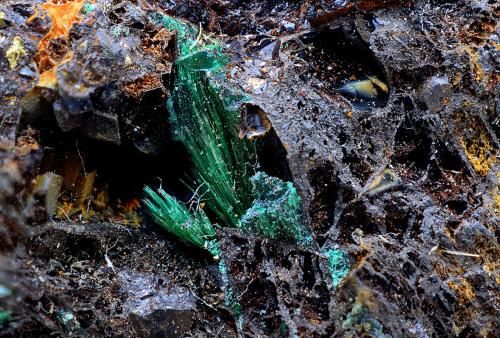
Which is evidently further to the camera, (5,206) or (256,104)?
(256,104)

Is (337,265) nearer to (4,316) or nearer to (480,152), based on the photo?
(480,152)

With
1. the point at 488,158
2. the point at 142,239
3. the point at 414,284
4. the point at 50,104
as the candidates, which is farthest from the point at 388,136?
the point at 50,104

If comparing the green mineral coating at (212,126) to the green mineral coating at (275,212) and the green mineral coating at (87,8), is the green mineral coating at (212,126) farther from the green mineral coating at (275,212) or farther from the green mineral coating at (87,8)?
the green mineral coating at (87,8)

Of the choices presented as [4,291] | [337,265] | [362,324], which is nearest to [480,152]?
[337,265]

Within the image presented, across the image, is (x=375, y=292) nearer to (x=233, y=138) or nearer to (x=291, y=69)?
(x=233, y=138)

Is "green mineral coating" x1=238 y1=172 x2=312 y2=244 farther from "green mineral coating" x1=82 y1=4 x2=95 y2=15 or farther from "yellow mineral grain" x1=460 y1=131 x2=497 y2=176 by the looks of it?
"green mineral coating" x1=82 y1=4 x2=95 y2=15
